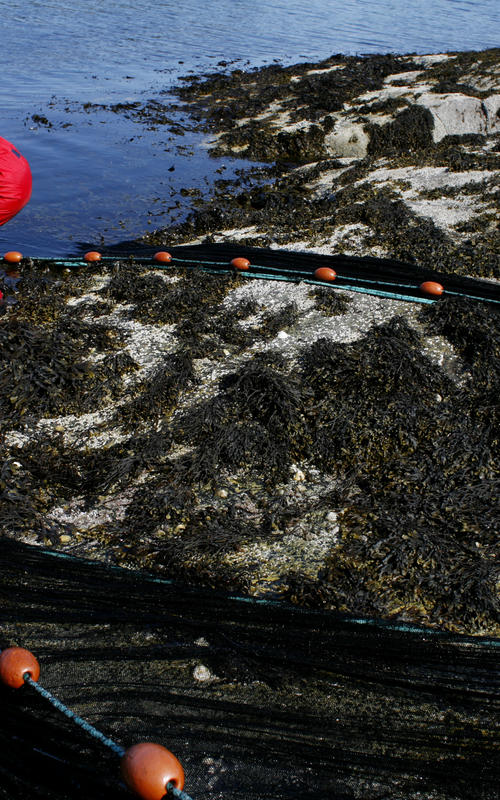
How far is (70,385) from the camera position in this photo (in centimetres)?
493

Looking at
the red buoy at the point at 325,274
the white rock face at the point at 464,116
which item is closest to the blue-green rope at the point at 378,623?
the red buoy at the point at 325,274

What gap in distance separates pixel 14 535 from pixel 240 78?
18357 millimetres

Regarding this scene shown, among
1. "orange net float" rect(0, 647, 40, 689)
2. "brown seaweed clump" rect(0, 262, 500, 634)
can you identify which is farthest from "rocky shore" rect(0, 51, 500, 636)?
"orange net float" rect(0, 647, 40, 689)

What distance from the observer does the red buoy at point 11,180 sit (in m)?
6.02

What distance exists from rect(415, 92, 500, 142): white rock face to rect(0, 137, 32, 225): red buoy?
339 inches

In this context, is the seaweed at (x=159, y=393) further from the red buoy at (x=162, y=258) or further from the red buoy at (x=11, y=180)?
the red buoy at (x=11, y=180)

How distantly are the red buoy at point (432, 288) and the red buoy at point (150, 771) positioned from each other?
4.95 meters

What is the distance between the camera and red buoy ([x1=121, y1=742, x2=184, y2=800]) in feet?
6.91

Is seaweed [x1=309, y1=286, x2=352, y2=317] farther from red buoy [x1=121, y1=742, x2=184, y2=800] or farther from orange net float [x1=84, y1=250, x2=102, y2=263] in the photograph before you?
red buoy [x1=121, y1=742, x2=184, y2=800]

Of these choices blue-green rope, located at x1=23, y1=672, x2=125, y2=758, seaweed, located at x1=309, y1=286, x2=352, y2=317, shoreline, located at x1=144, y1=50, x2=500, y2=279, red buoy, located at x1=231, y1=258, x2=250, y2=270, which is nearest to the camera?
blue-green rope, located at x1=23, y1=672, x2=125, y2=758

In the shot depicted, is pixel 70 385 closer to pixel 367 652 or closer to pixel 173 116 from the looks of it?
pixel 367 652

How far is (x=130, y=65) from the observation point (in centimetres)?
2045

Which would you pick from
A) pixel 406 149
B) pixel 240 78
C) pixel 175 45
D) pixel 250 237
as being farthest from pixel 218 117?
pixel 175 45

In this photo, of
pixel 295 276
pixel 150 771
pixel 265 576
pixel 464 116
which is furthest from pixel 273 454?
pixel 464 116
